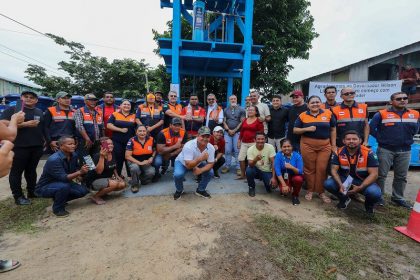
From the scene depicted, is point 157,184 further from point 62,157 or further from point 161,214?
point 62,157

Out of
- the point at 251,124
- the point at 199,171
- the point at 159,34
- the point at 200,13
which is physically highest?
the point at 159,34

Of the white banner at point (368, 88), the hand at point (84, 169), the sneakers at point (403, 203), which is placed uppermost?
the white banner at point (368, 88)

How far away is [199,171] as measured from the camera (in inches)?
163

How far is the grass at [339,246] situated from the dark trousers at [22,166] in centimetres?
384

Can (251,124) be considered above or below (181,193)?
above

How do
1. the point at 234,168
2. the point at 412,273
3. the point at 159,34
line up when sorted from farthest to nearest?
the point at 159,34 → the point at 234,168 → the point at 412,273

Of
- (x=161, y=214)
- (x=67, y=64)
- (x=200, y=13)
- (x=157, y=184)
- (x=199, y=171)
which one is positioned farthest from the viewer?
(x=67, y=64)

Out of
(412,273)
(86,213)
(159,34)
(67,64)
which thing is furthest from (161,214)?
(67,64)

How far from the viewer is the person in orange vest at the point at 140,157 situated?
4523 millimetres

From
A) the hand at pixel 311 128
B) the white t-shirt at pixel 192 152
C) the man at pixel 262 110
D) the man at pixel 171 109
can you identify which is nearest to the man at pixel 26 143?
the man at pixel 171 109

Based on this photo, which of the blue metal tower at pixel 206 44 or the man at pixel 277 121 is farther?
the blue metal tower at pixel 206 44

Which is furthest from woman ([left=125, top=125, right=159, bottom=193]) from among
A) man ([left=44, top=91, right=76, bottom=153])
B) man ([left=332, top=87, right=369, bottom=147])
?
man ([left=332, top=87, right=369, bottom=147])

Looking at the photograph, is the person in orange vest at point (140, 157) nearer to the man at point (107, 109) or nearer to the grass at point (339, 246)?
the man at point (107, 109)

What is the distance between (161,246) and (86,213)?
1.64 meters
